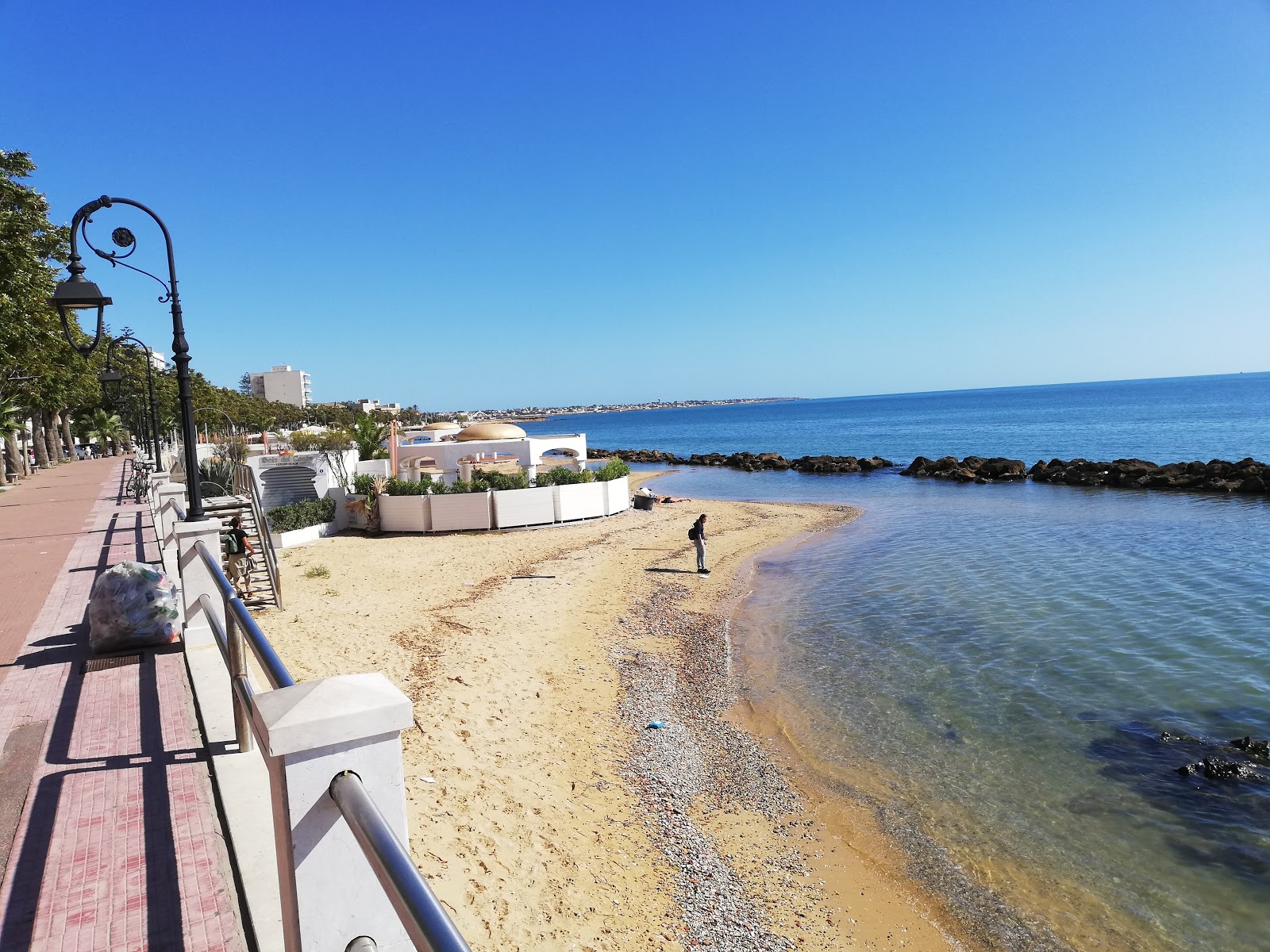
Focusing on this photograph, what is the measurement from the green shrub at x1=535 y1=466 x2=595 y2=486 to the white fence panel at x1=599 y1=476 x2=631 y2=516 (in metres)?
0.73

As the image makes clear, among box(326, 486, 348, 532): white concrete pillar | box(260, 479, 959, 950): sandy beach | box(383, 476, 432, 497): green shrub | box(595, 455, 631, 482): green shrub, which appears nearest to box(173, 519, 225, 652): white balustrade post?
box(260, 479, 959, 950): sandy beach

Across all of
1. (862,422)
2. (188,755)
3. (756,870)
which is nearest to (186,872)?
(188,755)

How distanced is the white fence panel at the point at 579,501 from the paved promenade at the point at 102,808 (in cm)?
1935

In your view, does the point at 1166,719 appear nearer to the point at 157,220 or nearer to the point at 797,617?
the point at 797,617

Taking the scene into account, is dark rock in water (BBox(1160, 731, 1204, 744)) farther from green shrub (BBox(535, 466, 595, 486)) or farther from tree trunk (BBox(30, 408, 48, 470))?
tree trunk (BBox(30, 408, 48, 470))

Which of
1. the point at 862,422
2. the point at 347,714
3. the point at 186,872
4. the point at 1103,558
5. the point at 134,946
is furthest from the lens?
the point at 862,422

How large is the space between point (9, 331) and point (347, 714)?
749 inches

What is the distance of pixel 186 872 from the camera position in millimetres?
3701

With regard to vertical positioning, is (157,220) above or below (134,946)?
above

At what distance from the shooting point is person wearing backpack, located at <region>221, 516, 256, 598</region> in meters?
13.8

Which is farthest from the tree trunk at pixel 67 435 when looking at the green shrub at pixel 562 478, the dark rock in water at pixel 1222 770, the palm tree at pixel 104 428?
the dark rock in water at pixel 1222 770

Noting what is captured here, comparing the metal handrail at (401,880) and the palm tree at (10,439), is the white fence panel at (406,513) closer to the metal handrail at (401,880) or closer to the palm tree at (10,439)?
the palm tree at (10,439)

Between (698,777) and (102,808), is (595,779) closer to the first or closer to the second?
(698,777)

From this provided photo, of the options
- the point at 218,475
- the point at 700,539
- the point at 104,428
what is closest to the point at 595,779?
the point at 700,539
